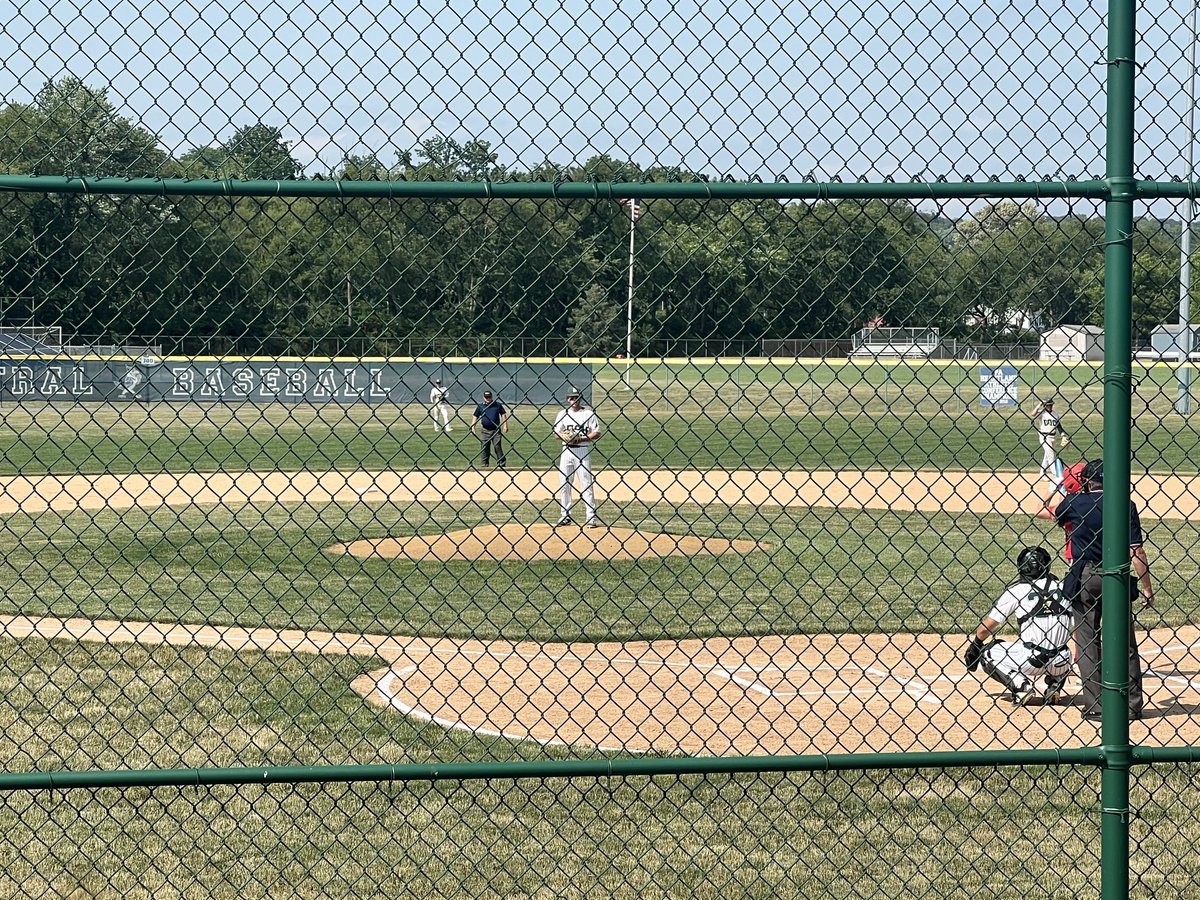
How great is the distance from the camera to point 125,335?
4715 millimetres

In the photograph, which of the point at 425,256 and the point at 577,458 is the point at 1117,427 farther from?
the point at 577,458

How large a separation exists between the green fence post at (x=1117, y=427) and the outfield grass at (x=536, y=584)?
507 centimetres

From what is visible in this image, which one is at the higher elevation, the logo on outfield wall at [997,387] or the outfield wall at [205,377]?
the outfield wall at [205,377]

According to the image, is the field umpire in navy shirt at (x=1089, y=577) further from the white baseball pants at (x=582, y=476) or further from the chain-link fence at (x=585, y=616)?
the white baseball pants at (x=582, y=476)

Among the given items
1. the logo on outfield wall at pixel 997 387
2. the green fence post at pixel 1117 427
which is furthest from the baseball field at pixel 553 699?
the green fence post at pixel 1117 427

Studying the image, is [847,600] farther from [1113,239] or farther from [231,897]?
[1113,239]

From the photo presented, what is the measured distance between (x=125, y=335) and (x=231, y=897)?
258 centimetres

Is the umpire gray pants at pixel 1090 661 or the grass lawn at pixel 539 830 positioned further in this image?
the umpire gray pants at pixel 1090 661

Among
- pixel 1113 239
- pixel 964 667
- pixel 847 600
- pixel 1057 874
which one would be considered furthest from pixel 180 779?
pixel 847 600

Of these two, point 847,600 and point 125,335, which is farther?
point 847,600

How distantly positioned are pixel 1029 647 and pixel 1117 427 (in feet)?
17.0

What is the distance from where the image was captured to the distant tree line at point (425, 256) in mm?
4738

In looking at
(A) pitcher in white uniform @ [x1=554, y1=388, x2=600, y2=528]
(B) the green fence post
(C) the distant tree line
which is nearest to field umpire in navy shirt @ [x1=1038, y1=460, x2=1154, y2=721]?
(C) the distant tree line

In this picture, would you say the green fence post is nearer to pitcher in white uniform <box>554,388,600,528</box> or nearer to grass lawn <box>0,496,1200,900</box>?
grass lawn <box>0,496,1200,900</box>
